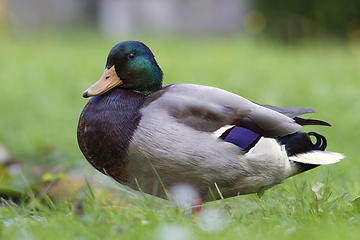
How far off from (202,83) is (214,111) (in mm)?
3916

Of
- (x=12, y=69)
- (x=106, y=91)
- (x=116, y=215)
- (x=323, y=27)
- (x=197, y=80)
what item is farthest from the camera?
(x=323, y=27)

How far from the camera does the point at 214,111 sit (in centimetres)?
224

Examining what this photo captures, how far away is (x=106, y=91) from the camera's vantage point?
2398 mm

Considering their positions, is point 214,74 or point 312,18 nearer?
point 214,74

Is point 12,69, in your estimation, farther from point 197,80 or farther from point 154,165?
point 154,165

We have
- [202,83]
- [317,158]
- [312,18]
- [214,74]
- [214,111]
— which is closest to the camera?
[214,111]

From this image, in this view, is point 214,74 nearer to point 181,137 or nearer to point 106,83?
point 106,83

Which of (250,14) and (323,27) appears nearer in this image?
(323,27)

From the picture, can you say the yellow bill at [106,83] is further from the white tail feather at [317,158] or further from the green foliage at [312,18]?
the green foliage at [312,18]

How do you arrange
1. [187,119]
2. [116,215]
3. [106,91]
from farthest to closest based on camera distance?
1. [106,91]
2. [187,119]
3. [116,215]

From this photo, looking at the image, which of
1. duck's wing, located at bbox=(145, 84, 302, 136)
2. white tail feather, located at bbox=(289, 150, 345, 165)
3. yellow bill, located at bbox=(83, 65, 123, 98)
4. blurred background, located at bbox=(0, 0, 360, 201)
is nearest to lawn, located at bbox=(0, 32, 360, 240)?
blurred background, located at bbox=(0, 0, 360, 201)

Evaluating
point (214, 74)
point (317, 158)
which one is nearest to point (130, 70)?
point (317, 158)

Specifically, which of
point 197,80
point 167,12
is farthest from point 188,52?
point 167,12

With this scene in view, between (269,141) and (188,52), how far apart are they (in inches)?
259
